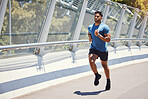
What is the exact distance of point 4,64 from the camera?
20.4 ft

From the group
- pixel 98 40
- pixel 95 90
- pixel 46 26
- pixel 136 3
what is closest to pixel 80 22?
pixel 46 26

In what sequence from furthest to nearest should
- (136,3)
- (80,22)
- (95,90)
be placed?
(136,3) → (80,22) → (95,90)

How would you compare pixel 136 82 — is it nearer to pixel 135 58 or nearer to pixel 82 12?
pixel 82 12

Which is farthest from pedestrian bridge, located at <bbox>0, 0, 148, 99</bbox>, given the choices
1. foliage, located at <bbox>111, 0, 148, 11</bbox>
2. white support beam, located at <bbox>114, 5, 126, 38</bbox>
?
foliage, located at <bbox>111, 0, 148, 11</bbox>

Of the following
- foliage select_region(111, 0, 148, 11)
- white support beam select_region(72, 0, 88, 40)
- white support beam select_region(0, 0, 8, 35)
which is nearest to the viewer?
white support beam select_region(0, 0, 8, 35)

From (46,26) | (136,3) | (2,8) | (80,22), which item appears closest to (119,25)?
(80,22)

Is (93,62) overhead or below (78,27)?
below

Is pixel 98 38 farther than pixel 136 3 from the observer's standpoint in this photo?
No

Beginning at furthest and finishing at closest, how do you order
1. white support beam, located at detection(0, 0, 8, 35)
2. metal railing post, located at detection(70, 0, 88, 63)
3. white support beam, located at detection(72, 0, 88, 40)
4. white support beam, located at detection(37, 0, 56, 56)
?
white support beam, located at detection(72, 0, 88, 40), metal railing post, located at detection(70, 0, 88, 63), white support beam, located at detection(37, 0, 56, 56), white support beam, located at detection(0, 0, 8, 35)

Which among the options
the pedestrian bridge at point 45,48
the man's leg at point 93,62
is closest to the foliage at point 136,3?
the pedestrian bridge at point 45,48

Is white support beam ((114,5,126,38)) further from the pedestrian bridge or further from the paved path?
the paved path

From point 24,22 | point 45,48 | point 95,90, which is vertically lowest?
point 95,90

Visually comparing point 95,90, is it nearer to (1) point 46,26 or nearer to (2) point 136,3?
(1) point 46,26

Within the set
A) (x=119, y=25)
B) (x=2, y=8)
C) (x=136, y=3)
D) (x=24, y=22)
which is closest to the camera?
(x=2, y=8)
